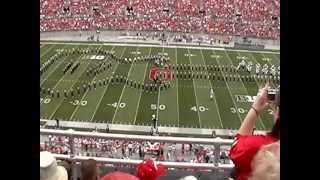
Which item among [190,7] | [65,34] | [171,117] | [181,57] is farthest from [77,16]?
[171,117]

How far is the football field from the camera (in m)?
16.5

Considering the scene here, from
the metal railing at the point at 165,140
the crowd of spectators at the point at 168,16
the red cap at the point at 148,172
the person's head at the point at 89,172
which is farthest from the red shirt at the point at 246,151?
the crowd of spectators at the point at 168,16

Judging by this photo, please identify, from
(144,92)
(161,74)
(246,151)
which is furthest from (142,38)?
(246,151)

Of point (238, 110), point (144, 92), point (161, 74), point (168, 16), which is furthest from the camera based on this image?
point (168, 16)

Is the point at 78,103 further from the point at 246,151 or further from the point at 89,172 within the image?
the point at 246,151

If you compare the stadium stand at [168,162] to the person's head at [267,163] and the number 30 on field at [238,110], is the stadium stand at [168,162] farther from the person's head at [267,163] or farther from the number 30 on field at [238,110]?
the number 30 on field at [238,110]

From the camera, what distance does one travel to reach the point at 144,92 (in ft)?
61.8

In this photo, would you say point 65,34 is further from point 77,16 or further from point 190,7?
point 190,7

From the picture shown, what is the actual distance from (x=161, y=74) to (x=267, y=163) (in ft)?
62.9

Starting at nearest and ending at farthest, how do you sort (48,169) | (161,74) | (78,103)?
(48,169) < (78,103) < (161,74)

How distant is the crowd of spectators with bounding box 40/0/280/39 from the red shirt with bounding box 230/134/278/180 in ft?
89.8

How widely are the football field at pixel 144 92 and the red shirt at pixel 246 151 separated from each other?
42.2 feet

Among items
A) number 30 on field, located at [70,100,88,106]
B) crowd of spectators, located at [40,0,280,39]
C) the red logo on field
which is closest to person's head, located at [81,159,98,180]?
number 30 on field, located at [70,100,88,106]

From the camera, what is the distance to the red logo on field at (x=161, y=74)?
20414 mm
